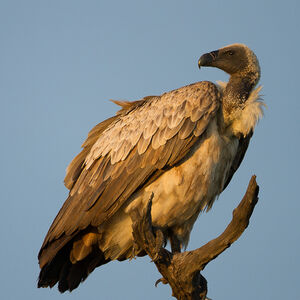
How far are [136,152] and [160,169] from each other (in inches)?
19.6

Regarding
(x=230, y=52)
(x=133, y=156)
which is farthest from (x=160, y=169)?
(x=230, y=52)

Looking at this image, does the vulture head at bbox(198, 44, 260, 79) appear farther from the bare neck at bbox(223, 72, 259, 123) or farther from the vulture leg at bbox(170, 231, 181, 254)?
the vulture leg at bbox(170, 231, 181, 254)

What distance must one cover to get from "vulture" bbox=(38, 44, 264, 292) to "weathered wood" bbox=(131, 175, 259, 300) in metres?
0.81

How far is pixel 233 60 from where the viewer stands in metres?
8.69

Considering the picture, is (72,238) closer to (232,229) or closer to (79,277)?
(79,277)

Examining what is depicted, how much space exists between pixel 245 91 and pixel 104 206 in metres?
2.56

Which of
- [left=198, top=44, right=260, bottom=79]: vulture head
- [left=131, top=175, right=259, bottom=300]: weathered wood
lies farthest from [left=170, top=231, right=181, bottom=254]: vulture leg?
[left=198, top=44, right=260, bottom=79]: vulture head

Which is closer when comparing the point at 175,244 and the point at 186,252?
the point at 186,252

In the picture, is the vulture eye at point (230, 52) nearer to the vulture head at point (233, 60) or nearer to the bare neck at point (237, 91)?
the vulture head at point (233, 60)

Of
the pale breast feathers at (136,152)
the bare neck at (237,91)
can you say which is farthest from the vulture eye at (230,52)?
the pale breast feathers at (136,152)

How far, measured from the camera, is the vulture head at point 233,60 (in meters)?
8.60

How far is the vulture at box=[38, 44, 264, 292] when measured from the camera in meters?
7.97

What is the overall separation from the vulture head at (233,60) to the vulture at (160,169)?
1cm

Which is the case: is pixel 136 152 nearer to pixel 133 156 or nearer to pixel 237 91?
pixel 133 156
